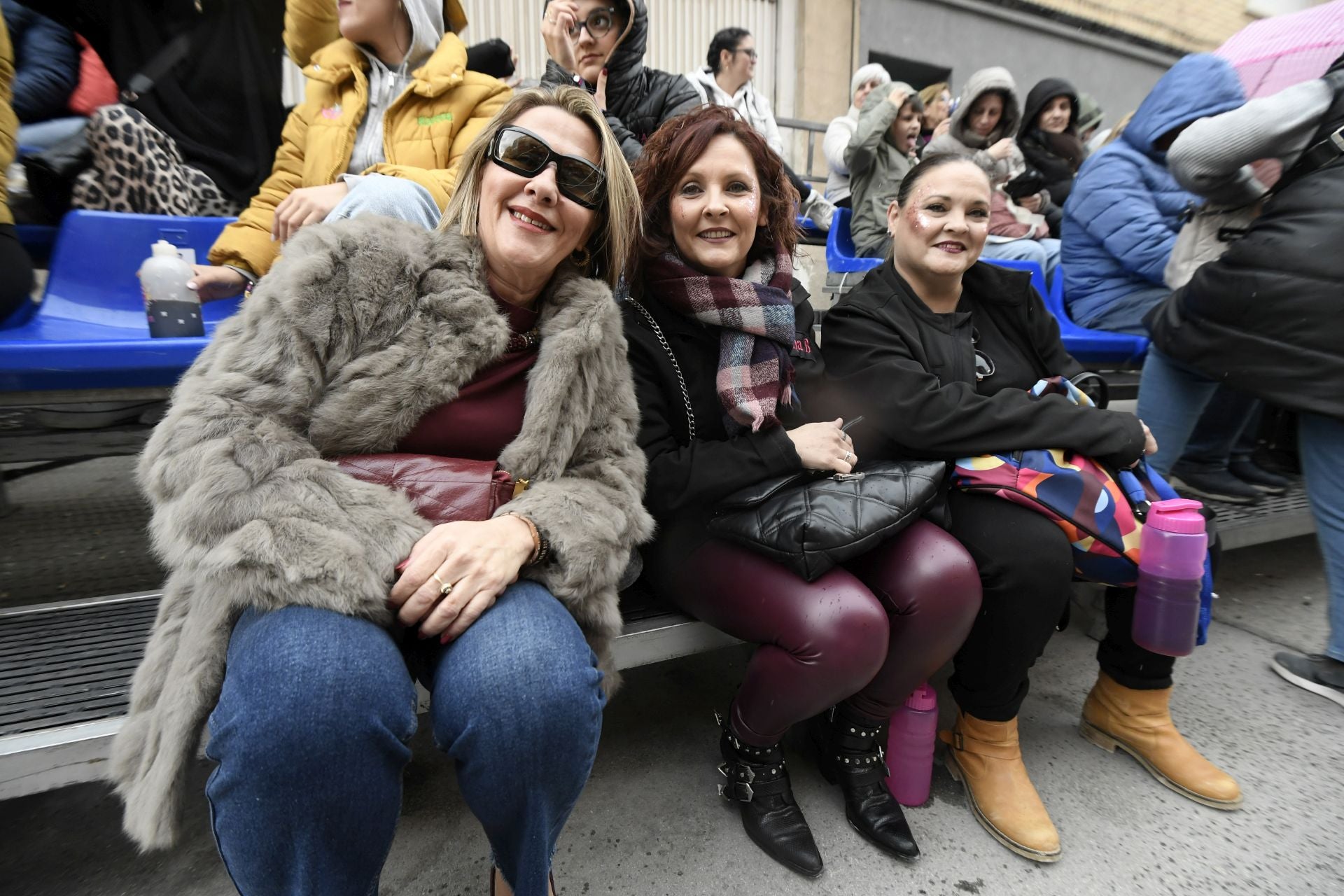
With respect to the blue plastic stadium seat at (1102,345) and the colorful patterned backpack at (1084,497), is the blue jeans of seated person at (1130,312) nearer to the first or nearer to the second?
the blue plastic stadium seat at (1102,345)

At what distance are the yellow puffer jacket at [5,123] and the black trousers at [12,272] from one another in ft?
0.16

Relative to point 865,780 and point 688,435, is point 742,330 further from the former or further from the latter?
point 865,780

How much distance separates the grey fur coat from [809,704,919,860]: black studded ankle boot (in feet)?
2.36

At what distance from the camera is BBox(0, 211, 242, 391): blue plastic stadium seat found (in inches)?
71.9

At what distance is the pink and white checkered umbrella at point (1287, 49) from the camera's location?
2457mm

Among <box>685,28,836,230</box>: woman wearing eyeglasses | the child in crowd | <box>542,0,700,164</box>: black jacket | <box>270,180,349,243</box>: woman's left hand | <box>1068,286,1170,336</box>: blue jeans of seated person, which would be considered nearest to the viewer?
<box>270,180,349,243</box>: woman's left hand

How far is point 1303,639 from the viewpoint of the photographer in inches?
107

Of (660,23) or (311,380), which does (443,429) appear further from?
(660,23)

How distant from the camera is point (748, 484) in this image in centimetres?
162

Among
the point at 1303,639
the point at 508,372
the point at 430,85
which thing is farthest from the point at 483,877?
the point at 1303,639

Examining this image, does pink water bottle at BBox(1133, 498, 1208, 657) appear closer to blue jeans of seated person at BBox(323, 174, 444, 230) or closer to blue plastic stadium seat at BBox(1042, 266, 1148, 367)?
blue plastic stadium seat at BBox(1042, 266, 1148, 367)

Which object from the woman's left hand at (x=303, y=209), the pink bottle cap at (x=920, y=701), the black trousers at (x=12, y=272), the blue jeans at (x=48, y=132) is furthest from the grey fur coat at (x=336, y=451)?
the blue jeans at (x=48, y=132)

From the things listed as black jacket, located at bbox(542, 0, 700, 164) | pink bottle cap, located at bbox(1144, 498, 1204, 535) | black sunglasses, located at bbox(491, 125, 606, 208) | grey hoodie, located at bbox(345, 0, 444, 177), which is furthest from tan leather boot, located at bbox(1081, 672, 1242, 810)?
grey hoodie, located at bbox(345, 0, 444, 177)

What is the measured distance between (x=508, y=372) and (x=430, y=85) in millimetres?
1350
